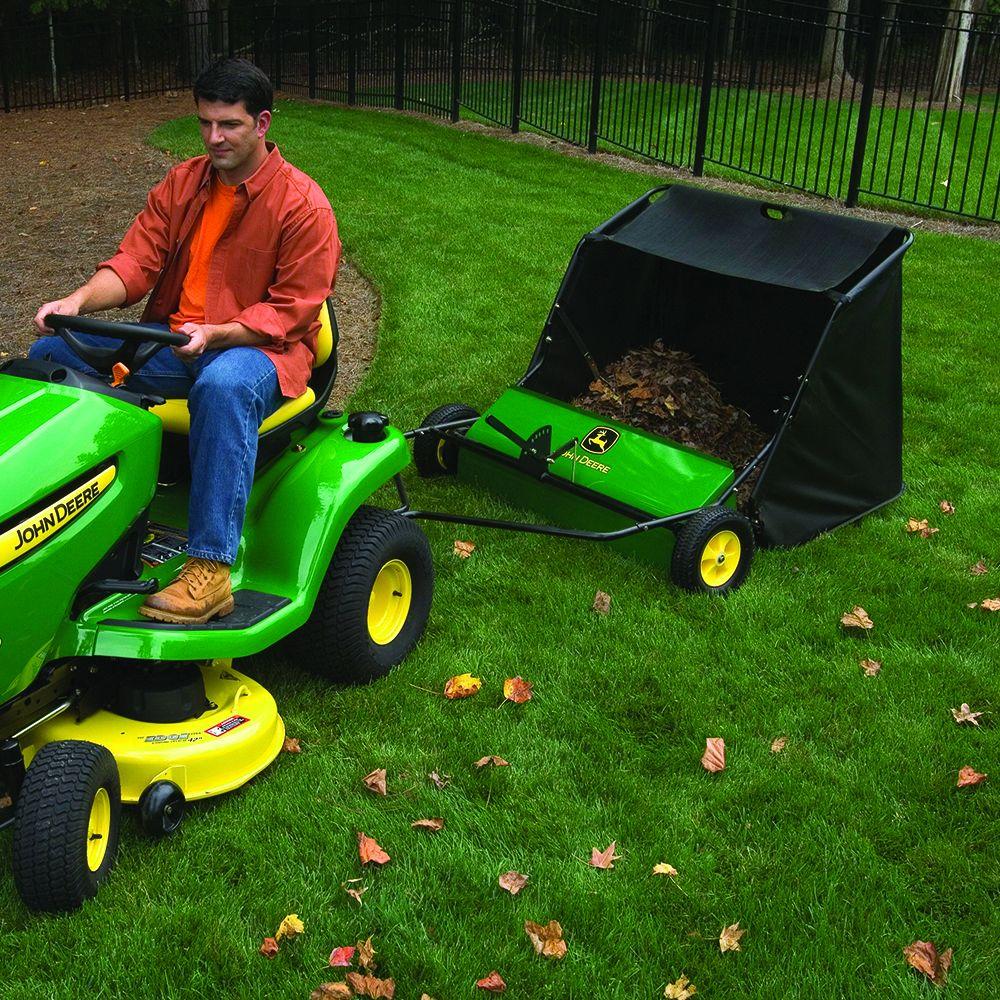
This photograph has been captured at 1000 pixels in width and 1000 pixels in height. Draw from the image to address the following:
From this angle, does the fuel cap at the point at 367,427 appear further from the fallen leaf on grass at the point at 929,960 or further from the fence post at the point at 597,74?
the fence post at the point at 597,74

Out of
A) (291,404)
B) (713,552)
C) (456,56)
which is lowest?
(713,552)

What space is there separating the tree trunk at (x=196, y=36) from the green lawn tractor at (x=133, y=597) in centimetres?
1507

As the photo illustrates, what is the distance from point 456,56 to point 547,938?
12095 millimetres

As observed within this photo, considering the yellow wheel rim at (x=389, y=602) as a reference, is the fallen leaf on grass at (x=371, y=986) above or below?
below

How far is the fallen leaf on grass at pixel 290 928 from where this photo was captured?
2824 millimetres

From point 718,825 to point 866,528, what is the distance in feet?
6.69

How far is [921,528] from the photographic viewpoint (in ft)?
16.3

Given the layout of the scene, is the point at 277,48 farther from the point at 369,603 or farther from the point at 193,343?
the point at 193,343

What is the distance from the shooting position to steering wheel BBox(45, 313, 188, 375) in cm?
315

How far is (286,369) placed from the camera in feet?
11.4

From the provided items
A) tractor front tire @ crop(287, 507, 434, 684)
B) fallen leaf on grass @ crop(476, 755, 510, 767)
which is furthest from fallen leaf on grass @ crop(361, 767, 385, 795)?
tractor front tire @ crop(287, 507, 434, 684)

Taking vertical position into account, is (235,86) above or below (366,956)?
above

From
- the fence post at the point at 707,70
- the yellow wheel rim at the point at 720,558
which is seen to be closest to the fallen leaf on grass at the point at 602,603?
the yellow wheel rim at the point at 720,558

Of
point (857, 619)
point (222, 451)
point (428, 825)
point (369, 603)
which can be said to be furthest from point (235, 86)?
point (857, 619)
